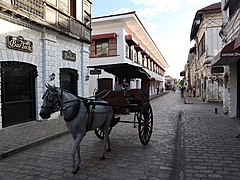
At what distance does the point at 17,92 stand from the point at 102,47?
12.2 m

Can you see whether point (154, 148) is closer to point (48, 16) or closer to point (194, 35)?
point (48, 16)

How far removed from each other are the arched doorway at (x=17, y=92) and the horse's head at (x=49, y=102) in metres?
4.97

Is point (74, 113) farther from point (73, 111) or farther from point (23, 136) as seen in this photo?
point (23, 136)

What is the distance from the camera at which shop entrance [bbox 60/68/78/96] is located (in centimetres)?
1222

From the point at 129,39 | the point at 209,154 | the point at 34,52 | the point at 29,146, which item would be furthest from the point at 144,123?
the point at 129,39

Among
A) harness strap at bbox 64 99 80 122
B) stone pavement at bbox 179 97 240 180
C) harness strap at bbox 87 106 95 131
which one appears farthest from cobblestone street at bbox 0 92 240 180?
harness strap at bbox 64 99 80 122

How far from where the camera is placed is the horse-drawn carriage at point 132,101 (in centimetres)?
600

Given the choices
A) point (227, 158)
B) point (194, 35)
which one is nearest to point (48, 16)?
point (227, 158)

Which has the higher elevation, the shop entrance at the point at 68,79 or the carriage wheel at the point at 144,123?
the shop entrance at the point at 68,79

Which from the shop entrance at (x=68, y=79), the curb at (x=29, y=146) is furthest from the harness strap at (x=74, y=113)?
the shop entrance at (x=68, y=79)

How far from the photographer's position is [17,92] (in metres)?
9.27

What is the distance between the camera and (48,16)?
418 inches

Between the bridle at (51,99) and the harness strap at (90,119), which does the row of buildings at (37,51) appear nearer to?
the harness strap at (90,119)

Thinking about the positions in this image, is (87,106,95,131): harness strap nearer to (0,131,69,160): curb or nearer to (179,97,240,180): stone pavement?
(179,97,240,180): stone pavement
